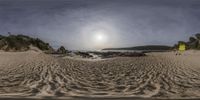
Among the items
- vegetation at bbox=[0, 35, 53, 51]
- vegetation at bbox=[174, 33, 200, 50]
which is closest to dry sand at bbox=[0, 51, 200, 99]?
vegetation at bbox=[0, 35, 53, 51]

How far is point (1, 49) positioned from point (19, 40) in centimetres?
561

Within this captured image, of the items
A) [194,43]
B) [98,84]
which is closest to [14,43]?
[194,43]

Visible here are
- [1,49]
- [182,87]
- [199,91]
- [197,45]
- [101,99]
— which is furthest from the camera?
[197,45]

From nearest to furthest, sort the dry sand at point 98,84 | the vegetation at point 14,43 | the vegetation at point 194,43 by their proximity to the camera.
→ the dry sand at point 98,84 → the vegetation at point 14,43 → the vegetation at point 194,43

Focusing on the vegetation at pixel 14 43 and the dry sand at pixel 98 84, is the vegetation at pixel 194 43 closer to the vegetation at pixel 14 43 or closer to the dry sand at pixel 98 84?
the vegetation at pixel 14 43

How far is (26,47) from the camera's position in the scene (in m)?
51.1

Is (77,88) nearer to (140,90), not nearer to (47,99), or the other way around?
(140,90)

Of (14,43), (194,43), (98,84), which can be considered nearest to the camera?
(98,84)

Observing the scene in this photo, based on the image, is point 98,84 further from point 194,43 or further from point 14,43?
point 194,43

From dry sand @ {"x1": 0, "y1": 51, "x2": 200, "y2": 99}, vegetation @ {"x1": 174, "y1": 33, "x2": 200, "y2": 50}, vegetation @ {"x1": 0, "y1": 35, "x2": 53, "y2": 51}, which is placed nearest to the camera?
dry sand @ {"x1": 0, "y1": 51, "x2": 200, "y2": 99}

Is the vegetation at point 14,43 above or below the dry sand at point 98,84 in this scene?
above

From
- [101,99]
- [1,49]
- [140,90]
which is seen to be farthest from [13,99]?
[1,49]

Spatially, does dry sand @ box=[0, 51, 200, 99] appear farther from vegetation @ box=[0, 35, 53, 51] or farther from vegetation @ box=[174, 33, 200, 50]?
vegetation @ box=[174, 33, 200, 50]

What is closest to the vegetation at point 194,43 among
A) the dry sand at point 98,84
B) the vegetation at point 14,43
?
the vegetation at point 14,43
